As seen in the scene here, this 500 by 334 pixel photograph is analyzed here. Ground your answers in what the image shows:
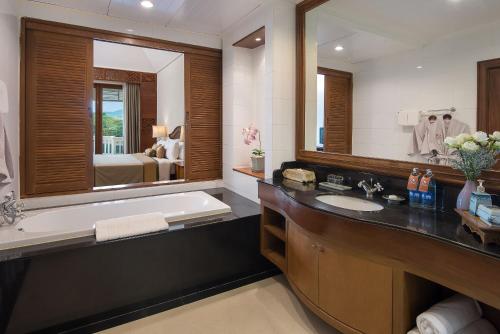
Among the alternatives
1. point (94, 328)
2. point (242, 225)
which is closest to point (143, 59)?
point (242, 225)

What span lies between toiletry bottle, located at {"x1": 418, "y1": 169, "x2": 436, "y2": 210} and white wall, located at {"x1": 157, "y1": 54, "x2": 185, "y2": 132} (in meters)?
3.70

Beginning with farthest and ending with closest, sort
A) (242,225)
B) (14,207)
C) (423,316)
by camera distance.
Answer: (242,225)
(14,207)
(423,316)

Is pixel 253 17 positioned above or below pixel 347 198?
above

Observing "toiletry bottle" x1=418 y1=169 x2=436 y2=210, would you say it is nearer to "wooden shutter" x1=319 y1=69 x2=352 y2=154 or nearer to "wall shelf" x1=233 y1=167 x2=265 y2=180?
"wooden shutter" x1=319 y1=69 x2=352 y2=154

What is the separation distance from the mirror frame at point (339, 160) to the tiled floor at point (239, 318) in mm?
1118

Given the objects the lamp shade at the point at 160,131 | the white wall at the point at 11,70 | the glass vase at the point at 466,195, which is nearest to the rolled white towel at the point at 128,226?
the white wall at the point at 11,70

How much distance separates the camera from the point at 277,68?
8.39ft

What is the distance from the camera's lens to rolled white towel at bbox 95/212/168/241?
198cm

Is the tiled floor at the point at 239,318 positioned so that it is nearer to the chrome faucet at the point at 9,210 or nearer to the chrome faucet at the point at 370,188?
the chrome faucet at the point at 370,188

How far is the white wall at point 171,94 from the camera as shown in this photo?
4809 mm

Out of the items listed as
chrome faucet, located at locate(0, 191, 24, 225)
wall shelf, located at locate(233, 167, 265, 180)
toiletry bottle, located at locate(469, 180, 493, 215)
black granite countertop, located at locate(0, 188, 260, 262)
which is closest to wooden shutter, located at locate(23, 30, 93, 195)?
chrome faucet, located at locate(0, 191, 24, 225)

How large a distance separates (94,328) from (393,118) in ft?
7.93

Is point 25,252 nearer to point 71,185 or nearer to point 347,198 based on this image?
point 71,185

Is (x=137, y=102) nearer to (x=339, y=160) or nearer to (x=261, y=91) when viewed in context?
(x=261, y=91)
